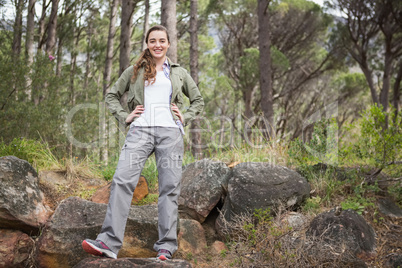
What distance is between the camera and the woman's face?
10.2ft

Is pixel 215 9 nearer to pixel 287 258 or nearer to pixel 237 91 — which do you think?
pixel 237 91

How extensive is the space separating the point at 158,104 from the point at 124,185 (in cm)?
75

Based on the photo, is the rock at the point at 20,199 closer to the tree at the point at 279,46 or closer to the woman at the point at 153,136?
the woman at the point at 153,136

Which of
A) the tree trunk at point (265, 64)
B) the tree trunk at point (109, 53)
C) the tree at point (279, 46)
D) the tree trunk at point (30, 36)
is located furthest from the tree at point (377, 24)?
the tree trunk at point (30, 36)

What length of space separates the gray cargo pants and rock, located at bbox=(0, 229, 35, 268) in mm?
1164

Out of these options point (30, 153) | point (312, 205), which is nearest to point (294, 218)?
point (312, 205)

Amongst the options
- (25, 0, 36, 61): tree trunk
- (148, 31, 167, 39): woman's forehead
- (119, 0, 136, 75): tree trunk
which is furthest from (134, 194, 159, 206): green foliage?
(25, 0, 36, 61): tree trunk

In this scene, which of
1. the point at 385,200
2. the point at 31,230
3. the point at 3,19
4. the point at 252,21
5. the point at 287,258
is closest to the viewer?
the point at 287,258

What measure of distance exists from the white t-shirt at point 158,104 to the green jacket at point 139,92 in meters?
0.05

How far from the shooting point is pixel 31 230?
3.52 m

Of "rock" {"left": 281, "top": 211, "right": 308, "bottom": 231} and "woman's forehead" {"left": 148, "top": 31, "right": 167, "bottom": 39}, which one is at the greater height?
"woman's forehead" {"left": 148, "top": 31, "right": 167, "bottom": 39}

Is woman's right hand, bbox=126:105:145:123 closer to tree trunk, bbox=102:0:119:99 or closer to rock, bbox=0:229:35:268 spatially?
rock, bbox=0:229:35:268

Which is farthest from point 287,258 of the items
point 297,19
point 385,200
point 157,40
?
point 297,19

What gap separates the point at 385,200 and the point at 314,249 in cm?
205
